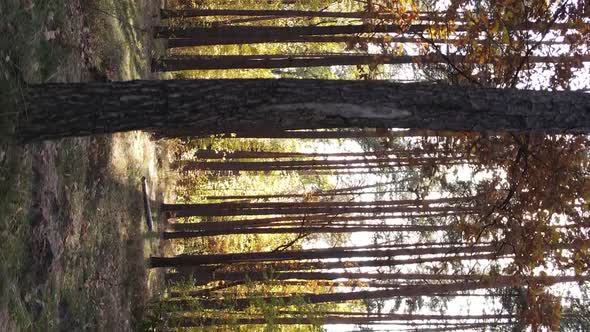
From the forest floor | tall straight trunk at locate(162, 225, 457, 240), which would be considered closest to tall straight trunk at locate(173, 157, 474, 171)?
tall straight trunk at locate(162, 225, 457, 240)

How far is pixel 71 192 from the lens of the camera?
6.05m

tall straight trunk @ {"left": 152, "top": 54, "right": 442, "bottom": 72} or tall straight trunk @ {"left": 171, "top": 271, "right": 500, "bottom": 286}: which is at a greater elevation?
tall straight trunk @ {"left": 152, "top": 54, "right": 442, "bottom": 72}

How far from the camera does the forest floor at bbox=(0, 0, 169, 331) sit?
455 centimetres

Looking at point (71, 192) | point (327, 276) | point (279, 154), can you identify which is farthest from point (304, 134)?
point (71, 192)

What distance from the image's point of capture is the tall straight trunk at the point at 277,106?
413cm

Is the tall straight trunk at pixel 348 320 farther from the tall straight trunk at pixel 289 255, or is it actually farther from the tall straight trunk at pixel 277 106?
the tall straight trunk at pixel 277 106

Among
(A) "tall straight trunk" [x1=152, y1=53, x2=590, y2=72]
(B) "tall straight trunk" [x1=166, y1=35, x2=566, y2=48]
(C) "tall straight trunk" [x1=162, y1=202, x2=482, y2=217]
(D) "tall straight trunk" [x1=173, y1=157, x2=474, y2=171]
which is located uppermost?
(B) "tall straight trunk" [x1=166, y1=35, x2=566, y2=48]

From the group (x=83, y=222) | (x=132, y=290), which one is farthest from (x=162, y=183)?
(x=83, y=222)

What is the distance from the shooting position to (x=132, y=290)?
8523 mm

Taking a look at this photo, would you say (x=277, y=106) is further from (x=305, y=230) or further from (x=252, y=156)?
(x=252, y=156)

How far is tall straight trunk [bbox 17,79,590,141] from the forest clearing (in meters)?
0.01

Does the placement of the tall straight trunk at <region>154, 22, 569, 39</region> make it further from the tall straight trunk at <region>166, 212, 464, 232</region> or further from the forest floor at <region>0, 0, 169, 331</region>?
the tall straight trunk at <region>166, 212, 464, 232</region>

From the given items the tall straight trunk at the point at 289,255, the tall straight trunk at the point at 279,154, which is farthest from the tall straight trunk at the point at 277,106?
the tall straight trunk at the point at 279,154

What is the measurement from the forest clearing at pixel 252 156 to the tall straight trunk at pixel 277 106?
0.01 metres
